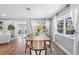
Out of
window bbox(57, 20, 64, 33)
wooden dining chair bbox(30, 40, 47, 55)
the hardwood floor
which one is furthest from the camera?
window bbox(57, 20, 64, 33)

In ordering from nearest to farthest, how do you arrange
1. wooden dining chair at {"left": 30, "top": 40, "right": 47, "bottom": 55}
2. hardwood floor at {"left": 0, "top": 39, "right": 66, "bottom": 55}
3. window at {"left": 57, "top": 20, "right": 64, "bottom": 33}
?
hardwood floor at {"left": 0, "top": 39, "right": 66, "bottom": 55} → wooden dining chair at {"left": 30, "top": 40, "right": 47, "bottom": 55} → window at {"left": 57, "top": 20, "right": 64, "bottom": 33}

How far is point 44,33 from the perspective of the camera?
99.9 inches

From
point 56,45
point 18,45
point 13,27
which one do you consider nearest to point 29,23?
point 13,27

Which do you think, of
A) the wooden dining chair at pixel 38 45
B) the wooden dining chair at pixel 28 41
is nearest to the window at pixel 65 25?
the wooden dining chair at pixel 38 45

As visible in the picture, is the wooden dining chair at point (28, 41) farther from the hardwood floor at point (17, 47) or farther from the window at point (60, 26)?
the window at point (60, 26)

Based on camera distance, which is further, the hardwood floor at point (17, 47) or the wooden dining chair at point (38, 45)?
the wooden dining chair at point (38, 45)

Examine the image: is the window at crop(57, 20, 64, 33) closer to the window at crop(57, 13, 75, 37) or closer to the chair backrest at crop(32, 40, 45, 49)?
the window at crop(57, 13, 75, 37)

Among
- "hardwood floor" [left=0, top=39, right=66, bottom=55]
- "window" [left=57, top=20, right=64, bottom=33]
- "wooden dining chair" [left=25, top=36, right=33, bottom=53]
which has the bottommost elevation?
"hardwood floor" [left=0, top=39, right=66, bottom=55]

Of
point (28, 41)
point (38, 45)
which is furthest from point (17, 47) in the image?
point (38, 45)

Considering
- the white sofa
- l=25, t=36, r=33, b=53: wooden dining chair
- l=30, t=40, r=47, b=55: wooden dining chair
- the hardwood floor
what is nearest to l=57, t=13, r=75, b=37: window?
the hardwood floor

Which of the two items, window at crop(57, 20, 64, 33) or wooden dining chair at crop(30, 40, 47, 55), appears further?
window at crop(57, 20, 64, 33)

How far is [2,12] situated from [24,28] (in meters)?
0.63

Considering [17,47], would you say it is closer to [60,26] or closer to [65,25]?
[60,26]

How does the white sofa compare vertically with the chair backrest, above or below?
above
